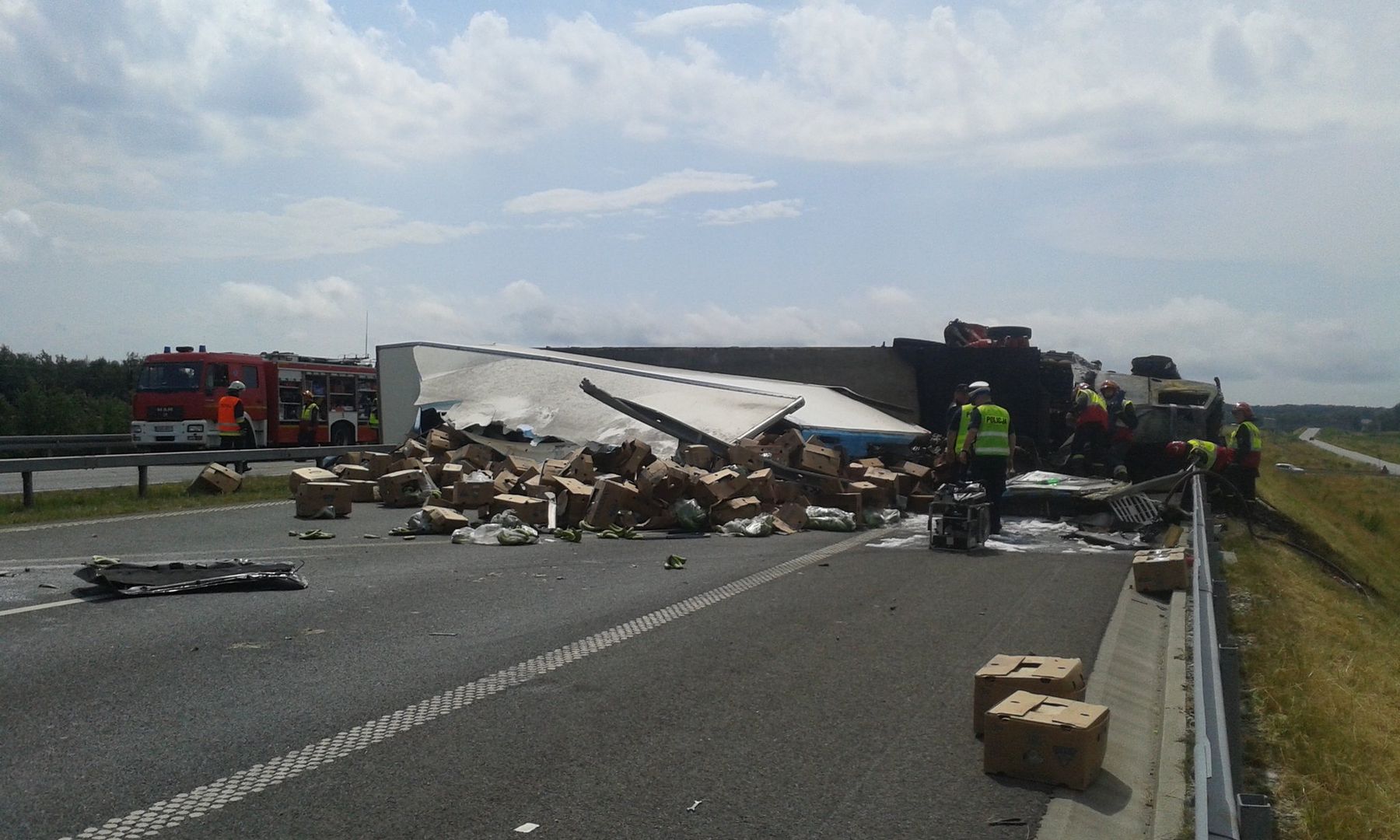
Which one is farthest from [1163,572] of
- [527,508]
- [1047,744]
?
[527,508]

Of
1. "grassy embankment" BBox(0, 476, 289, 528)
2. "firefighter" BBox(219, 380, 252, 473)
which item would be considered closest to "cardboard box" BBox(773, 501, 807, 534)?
"grassy embankment" BBox(0, 476, 289, 528)

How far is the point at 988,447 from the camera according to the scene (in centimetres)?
1312

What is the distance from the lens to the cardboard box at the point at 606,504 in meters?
13.6

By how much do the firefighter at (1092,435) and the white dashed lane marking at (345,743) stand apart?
1171cm

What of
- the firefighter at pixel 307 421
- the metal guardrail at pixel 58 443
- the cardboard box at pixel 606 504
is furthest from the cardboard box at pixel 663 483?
the firefighter at pixel 307 421

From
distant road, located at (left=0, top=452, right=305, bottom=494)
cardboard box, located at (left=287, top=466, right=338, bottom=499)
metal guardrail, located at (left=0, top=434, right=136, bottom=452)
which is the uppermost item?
cardboard box, located at (left=287, top=466, right=338, bottom=499)

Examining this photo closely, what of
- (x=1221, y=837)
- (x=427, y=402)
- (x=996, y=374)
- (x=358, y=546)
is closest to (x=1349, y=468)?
(x=996, y=374)

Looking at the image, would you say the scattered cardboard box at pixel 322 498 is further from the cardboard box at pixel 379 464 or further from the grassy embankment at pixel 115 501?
the cardboard box at pixel 379 464

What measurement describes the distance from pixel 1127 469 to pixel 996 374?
11.0 ft

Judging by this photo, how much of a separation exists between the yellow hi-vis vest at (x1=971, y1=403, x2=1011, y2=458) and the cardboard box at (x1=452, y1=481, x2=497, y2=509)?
585 centimetres

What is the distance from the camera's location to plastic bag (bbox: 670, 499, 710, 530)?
13992 millimetres

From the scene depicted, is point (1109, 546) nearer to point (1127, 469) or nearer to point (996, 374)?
point (1127, 469)

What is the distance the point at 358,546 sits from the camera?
38.3 ft

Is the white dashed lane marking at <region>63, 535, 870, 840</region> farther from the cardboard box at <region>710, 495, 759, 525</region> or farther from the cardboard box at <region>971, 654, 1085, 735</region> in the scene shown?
the cardboard box at <region>710, 495, 759, 525</region>
